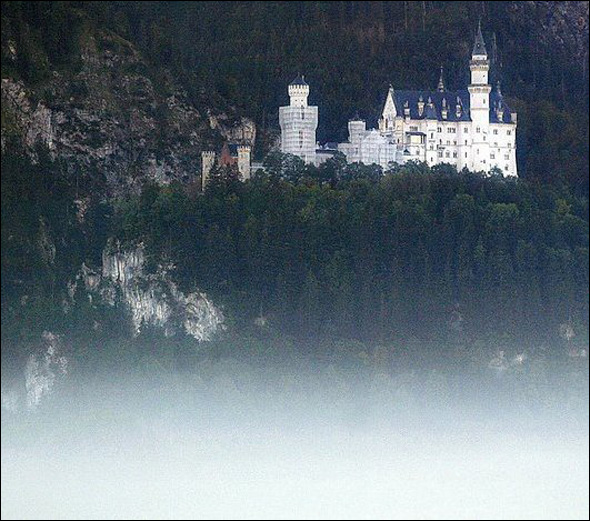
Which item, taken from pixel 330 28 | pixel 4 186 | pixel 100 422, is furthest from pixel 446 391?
pixel 330 28

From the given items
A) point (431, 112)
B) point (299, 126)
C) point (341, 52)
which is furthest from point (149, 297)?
point (341, 52)

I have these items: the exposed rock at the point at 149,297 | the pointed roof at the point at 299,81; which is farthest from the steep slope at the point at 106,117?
the exposed rock at the point at 149,297

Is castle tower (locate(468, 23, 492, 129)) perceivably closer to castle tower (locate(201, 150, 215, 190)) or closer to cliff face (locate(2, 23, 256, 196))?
cliff face (locate(2, 23, 256, 196))

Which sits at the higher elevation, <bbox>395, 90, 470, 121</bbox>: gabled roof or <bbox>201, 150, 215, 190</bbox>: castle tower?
<bbox>395, 90, 470, 121</bbox>: gabled roof

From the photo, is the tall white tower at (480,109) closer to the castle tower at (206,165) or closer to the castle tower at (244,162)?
the castle tower at (244,162)

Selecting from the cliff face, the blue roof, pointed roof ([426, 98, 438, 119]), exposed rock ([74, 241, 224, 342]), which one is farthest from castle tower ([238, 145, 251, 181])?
pointed roof ([426, 98, 438, 119])

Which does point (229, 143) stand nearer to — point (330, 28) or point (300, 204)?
point (300, 204)

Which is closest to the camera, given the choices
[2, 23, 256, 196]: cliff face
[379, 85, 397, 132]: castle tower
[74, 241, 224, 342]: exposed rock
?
[74, 241, 224, 342]: exposed rock

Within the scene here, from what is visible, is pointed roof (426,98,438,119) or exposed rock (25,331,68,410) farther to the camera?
pointed roof (426,98,438,119)
